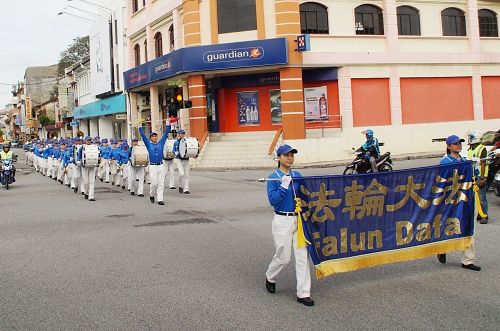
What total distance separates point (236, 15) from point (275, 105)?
5.29 meters

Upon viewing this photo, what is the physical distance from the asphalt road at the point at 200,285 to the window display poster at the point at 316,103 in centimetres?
1829

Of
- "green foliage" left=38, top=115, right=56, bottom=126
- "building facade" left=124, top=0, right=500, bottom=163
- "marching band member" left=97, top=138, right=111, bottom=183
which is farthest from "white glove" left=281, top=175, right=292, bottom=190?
"green foliage" left=38, top=115, right=56, bottom=126

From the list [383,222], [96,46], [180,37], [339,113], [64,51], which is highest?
[64,51]

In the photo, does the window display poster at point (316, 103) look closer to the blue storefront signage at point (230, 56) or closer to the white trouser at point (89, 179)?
the blue storefront signage at point (230, 56)

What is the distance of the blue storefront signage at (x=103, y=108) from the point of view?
4050 centimetres

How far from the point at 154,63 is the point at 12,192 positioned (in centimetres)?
1479

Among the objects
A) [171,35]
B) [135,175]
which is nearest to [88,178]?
[135,175]

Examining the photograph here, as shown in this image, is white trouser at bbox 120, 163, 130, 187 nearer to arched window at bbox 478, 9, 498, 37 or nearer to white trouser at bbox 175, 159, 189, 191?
white trouser at bbox 175, 159, 189, 191

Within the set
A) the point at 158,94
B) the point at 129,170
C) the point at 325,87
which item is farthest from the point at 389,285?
the point at 158,94

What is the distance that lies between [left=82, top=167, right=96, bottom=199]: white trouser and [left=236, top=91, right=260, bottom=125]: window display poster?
1458 cm

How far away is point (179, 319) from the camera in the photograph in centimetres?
516

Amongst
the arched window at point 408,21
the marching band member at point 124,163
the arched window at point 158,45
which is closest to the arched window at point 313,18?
the arched window at point 408,21

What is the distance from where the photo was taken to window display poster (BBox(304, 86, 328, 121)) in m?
28.6

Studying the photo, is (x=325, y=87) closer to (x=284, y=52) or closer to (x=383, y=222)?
(x=284, y=52)
